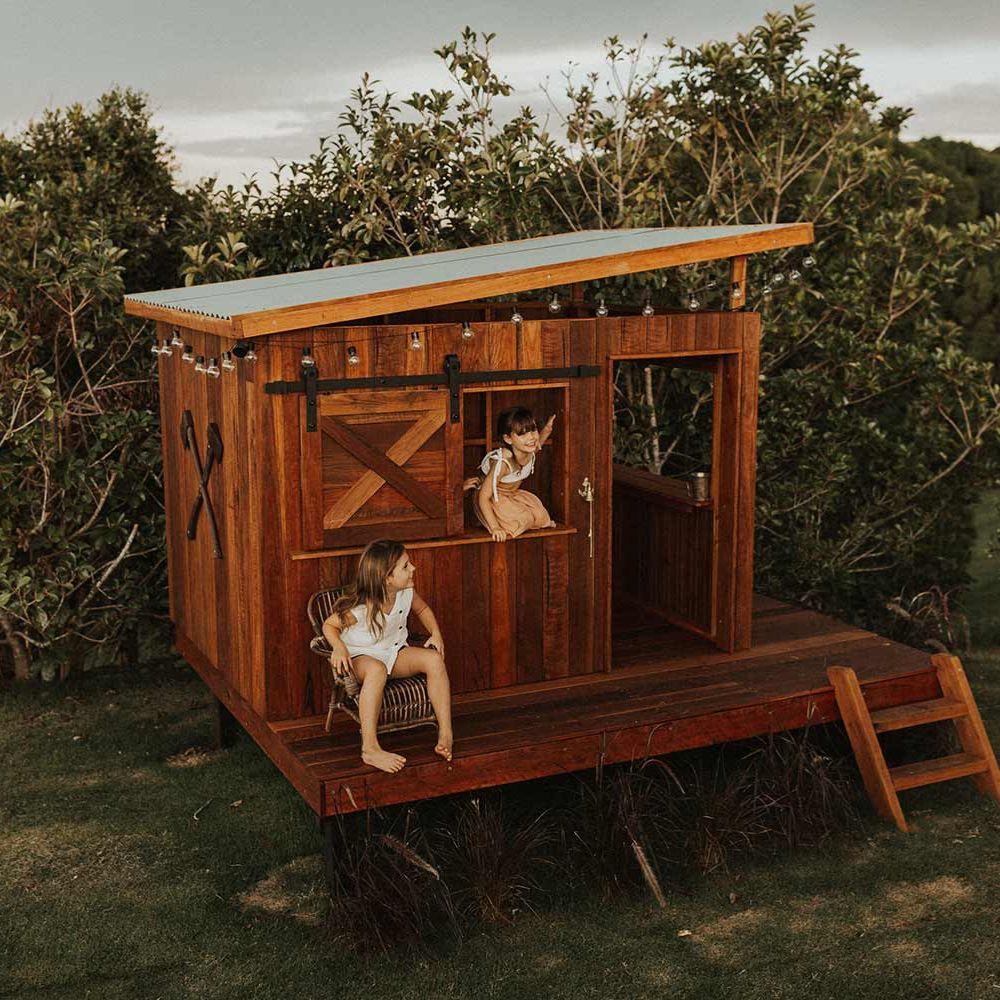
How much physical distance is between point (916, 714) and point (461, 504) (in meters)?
2.62

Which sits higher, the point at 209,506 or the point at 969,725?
the point at 209,506

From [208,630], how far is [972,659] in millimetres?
5675

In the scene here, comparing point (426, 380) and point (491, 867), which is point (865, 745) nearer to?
point (491, 867)

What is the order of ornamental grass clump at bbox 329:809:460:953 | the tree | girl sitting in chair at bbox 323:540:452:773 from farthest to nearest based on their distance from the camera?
the tree, girl sitting in chair at bbox 323:540:452:773, ornamental grass clump at bbox 329:809:460:953

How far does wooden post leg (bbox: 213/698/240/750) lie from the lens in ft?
26.5

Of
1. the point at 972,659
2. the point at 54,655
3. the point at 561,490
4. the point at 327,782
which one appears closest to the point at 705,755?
the point at 561,490

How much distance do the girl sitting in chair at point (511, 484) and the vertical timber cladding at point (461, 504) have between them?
93 millimetres

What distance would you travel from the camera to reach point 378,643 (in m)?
6.16

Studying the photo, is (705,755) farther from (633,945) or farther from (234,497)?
(234,497)

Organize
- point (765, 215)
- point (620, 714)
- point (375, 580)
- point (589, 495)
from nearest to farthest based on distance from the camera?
1. point (375, 580)
2. point (620, 714)
3. point (589, 495)
4. point (765, 215)

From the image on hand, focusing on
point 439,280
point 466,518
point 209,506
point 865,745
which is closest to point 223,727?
point 209,506

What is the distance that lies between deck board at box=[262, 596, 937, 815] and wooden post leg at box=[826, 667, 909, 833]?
13cm

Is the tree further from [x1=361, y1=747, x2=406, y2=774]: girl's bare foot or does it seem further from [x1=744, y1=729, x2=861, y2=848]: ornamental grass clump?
[x1=361, y1=747, x2=406, y2=774]: girl's bare foot

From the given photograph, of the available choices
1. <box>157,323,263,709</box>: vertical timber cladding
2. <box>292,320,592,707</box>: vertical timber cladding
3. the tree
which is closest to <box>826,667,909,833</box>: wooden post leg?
<box>292,320,592,707</box>: vertical timber cladding
